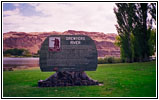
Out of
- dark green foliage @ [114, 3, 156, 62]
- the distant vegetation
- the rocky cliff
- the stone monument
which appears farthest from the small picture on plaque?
dark green foliage @ [114, 3, 156, 62]

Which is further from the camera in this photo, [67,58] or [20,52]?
[20,52]

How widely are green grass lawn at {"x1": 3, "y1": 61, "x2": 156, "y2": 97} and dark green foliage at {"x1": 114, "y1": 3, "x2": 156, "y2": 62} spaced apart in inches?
18.0

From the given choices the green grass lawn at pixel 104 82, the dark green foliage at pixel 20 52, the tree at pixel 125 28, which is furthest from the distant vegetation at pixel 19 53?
the tree at pixel 125 28

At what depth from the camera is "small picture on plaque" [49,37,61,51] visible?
28.2 feet

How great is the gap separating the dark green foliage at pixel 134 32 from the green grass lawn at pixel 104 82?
458 millimetres

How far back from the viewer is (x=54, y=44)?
8.63m

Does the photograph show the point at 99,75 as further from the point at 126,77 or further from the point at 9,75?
the point at 9,75

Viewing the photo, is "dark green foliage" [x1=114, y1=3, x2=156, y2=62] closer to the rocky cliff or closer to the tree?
the tree

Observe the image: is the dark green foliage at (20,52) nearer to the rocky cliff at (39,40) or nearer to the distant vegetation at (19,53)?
the distant vegetation at (19,53)

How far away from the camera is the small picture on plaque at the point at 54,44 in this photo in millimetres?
8602

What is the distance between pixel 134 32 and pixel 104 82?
93.4 inches

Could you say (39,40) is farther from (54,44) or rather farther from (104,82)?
(104,82)

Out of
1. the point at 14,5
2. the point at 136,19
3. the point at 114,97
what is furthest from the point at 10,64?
the point at 136,19

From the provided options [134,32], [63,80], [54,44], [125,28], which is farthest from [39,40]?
[134,32]
